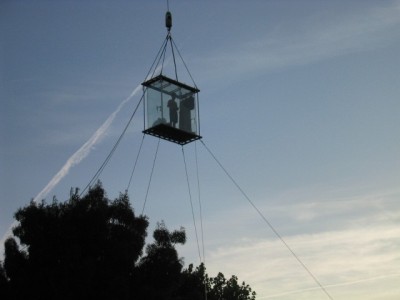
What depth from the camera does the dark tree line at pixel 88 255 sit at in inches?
1121

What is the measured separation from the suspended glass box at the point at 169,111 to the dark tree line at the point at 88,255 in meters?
7.71

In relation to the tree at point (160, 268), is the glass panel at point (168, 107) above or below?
above

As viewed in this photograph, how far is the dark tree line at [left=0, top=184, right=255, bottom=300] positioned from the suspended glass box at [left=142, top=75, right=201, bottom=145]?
7708 mm

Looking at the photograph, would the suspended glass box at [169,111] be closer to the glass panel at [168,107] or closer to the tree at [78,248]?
the glass panel at [168,107]

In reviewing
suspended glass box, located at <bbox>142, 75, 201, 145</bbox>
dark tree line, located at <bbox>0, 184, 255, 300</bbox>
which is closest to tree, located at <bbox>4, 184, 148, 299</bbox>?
dark tree line, located at <bbox>0, 184, 255, 300</bbox>

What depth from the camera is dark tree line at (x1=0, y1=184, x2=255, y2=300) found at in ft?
93.4

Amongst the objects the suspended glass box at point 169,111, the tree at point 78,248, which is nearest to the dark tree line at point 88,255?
the tree at point 78,248

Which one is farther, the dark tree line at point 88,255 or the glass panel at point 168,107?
the dark tree line at point 88,255

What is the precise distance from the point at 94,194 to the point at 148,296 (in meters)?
5.65

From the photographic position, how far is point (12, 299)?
28.4 meters

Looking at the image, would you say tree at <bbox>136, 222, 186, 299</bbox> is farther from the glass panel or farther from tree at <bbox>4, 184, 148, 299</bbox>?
the glass panel

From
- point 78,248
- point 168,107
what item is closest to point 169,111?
point 168,107

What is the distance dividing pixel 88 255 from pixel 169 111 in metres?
8.82

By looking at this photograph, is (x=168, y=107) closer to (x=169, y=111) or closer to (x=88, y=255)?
(x=169, y=111)
